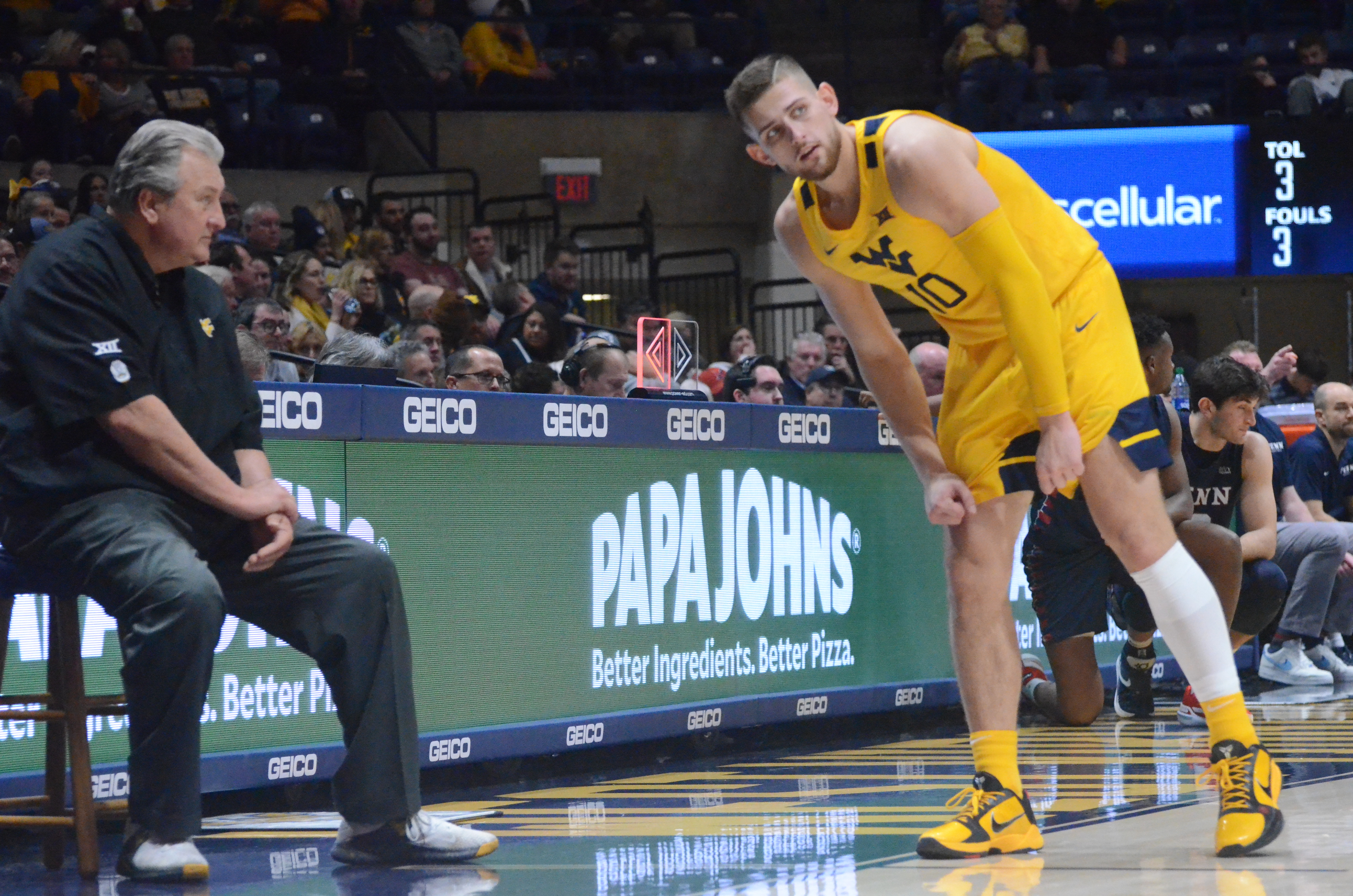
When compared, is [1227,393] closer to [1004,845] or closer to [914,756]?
[914,756]

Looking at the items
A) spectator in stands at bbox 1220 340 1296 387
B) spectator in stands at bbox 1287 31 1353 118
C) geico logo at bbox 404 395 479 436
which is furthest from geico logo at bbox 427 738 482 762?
spectator in stands at bbox 1287 31 1353 118

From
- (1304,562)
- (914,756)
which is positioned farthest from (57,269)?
(1304,562)

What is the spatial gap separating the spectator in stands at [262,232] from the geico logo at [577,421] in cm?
522

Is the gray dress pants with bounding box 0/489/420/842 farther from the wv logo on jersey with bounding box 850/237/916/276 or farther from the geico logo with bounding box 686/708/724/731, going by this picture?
the geico logo with bounding box 686/708/724/731

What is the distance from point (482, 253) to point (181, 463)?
8.70m

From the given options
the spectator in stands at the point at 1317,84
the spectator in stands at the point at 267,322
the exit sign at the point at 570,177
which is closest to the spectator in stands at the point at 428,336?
the spectator in stands at the point at 267,322

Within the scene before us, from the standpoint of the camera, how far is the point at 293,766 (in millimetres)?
5176

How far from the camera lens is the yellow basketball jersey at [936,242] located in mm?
4121

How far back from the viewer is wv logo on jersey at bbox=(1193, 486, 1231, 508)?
7945 millimetres

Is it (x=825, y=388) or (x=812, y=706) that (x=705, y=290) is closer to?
(x=825, y=388)

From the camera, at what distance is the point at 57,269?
3.84 metres

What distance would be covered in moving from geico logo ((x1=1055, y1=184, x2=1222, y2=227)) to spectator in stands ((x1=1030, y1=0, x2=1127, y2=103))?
2.81 metres

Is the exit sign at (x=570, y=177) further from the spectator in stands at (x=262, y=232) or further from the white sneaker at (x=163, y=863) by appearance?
the white sneaker at (x=163, y=863)

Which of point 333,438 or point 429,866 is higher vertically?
point 333,438
